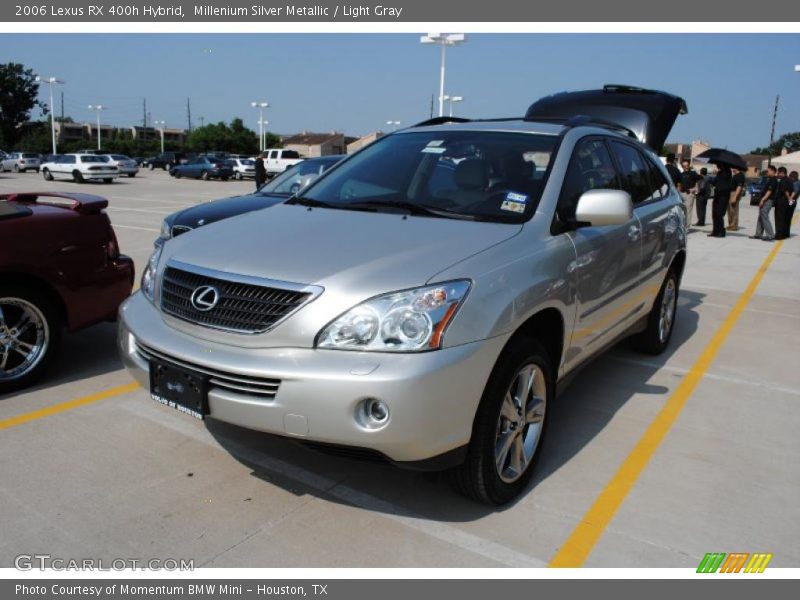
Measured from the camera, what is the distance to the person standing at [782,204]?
49.5 ft

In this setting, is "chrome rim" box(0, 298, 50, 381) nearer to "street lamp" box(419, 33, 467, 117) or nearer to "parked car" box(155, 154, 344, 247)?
"parked car" box(155, 154, 344, 247)

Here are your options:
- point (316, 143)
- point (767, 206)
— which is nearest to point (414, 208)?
point (767, 206)

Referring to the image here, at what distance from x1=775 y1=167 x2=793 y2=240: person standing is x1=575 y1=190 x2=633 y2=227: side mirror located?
13733 mm

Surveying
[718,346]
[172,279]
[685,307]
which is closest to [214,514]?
[172,279]

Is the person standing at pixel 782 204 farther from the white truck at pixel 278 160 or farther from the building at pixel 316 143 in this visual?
the building at pixel 316 143

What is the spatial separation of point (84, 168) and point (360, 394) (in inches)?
1325

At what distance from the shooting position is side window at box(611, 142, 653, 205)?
4.66 metres

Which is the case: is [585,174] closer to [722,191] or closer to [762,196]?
[722,191]

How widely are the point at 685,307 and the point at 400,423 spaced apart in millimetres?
6341

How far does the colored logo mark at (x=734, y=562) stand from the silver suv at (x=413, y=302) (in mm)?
860

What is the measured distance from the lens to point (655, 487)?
3432 mm

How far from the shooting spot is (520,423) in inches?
127

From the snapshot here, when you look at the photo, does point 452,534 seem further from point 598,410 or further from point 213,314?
point 598,410

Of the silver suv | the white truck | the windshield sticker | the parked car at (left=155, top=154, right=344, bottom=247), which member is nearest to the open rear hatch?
the parked car at (left=155, top=154, right=344, bottom=247)
